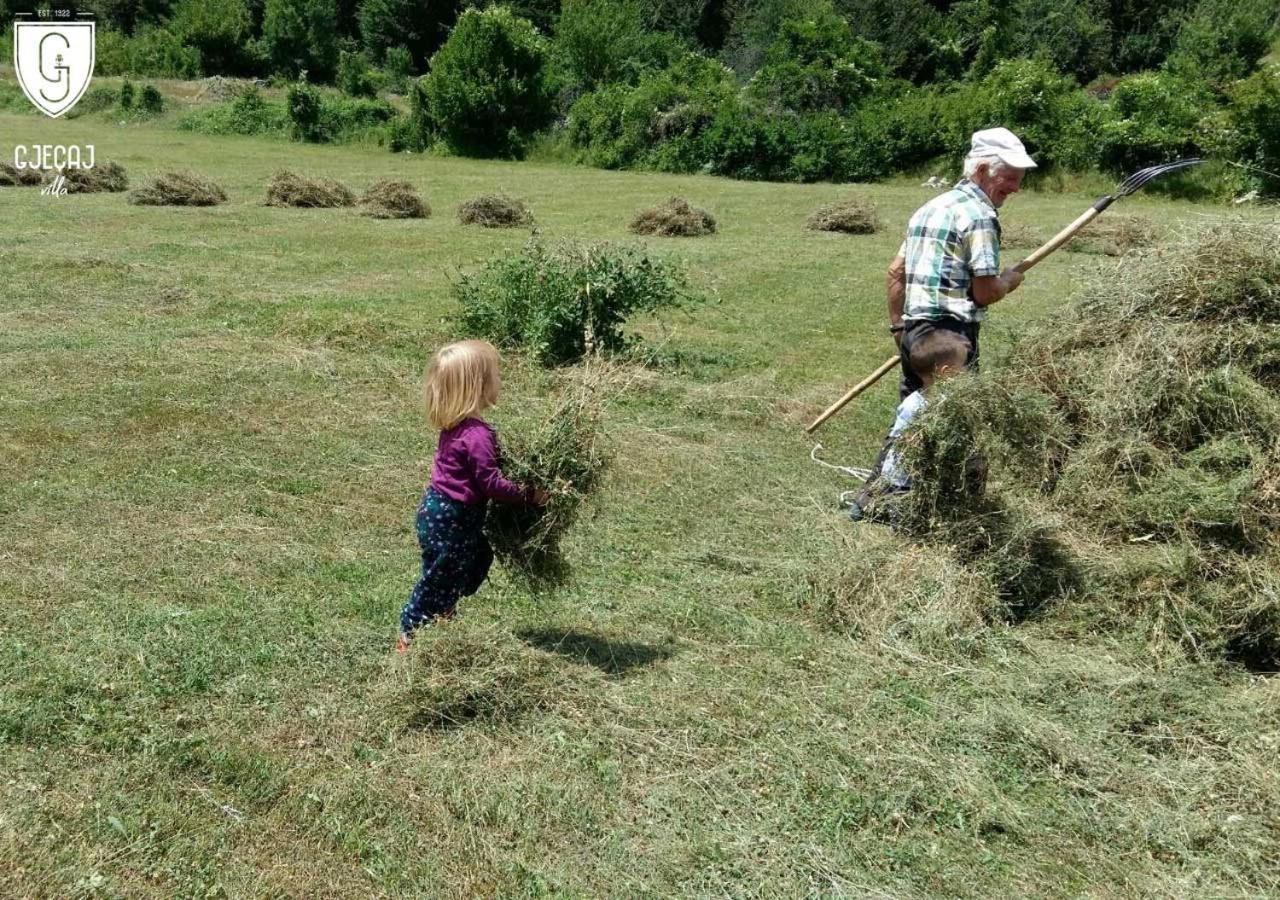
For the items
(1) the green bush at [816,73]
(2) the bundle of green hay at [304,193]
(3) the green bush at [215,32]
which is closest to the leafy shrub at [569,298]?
(2) the bundle of green hay at [304,193]

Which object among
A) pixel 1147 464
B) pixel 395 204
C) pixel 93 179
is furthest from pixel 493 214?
pixel 1147 464

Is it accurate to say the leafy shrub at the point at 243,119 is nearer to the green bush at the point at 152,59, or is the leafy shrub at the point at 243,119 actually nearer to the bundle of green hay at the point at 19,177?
the green bush at the point at 152,59

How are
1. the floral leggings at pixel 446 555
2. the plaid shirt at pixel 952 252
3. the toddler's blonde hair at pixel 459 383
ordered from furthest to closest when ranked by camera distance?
1. the plaid shirt at pixel 952 252
2. the floral leggings at pixel 446 555
3. the toddler's blonde hair at pixel 459 383

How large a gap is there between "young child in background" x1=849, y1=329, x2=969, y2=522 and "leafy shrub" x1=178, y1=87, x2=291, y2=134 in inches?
1472

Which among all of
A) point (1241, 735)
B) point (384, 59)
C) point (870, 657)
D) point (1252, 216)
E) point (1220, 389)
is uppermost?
point (1252, 216)

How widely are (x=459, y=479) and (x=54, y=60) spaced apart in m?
35.8

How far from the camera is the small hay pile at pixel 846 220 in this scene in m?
19.0

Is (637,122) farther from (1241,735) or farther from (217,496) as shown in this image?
(1241,735)

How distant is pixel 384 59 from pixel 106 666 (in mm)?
68045

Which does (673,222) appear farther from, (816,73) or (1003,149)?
(816,73)

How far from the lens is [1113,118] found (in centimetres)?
2784

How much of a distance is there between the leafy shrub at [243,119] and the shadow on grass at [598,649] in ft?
125

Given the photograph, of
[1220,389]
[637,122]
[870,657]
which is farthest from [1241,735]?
[637,122]

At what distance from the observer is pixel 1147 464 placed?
16.8ft
